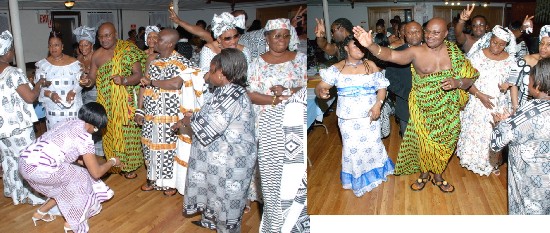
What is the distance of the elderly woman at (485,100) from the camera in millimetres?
3124

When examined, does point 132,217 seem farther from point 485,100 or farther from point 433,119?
point 485,100

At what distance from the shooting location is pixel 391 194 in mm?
3209

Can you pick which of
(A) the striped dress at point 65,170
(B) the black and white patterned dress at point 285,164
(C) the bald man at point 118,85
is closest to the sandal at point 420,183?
(B) the black and white patterned dress at point 285,164

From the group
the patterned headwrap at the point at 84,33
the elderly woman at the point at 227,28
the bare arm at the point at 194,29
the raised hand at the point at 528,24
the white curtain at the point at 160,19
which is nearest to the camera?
the raised hand at the point at 528,24

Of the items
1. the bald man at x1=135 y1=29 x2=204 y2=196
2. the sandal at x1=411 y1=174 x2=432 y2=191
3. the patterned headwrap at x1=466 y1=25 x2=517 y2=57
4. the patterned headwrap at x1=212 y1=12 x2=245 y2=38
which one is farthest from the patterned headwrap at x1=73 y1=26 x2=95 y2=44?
the patterned headwrap at x1=466 y1=25 x2=517 y2=57

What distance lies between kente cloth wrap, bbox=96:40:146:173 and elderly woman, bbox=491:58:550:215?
2.62 m

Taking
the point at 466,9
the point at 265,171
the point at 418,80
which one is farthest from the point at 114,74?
the point at 466,9

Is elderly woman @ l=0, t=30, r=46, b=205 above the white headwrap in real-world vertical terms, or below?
below

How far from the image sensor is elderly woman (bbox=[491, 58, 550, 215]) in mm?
2256

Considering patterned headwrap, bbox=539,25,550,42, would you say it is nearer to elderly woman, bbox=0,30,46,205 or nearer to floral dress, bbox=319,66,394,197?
floral dress, bbox=319,66,394,197

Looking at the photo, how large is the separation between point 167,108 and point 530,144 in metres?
2.23

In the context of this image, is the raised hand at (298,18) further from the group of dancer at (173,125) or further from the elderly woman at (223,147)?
the elderly woman at (223,147)

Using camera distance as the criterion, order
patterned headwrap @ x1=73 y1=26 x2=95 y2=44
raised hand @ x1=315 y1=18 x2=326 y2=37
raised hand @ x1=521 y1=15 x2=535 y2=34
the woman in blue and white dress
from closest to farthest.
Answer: raised hand @ x1=315 y1=18 x2=326 y2=37, raised hand @ x1=521 y1=15 x2=535 y2=34, the woman in blue and white dress, patterned headwrap @ x1=73 y1=26 x2=95 y2=44

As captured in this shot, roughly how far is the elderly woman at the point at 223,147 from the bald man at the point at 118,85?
4.34 ft
